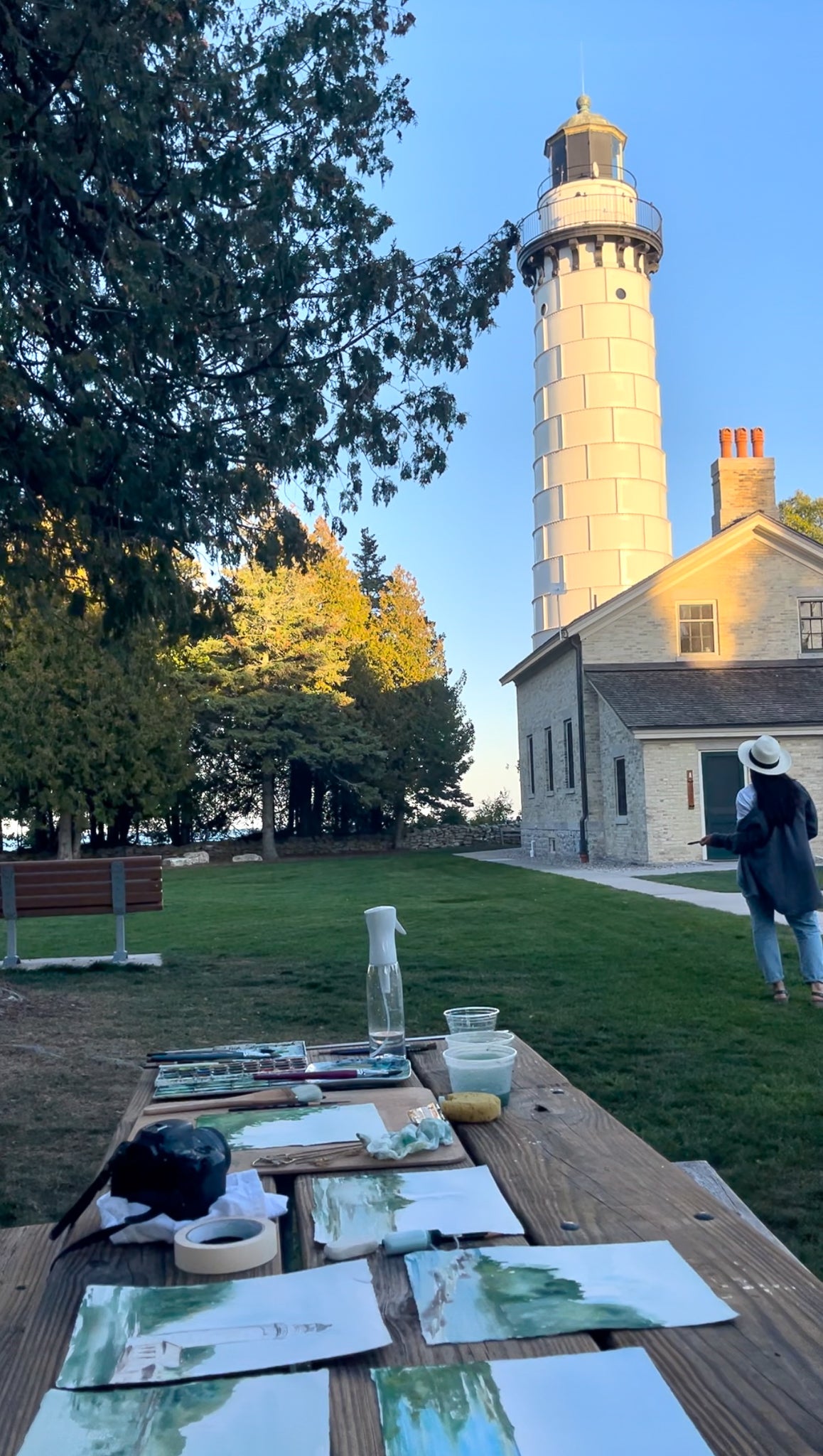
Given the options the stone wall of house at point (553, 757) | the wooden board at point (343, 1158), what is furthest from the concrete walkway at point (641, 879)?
the wooden board at point (343, 1158)

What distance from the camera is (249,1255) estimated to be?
72.7 inches

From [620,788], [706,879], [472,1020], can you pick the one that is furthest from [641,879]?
[472,1020]

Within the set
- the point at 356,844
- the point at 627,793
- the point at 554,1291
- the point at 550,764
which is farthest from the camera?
the point at 356,844

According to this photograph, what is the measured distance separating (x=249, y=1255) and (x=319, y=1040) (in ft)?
18.8

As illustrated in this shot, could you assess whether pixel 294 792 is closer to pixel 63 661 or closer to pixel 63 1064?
pixel 63 661

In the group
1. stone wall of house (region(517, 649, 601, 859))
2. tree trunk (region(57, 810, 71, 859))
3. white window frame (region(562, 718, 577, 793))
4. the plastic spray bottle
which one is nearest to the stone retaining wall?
tree trunk (region(57, 810, 71, 859))

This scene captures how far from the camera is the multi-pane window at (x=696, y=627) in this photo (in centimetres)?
2759

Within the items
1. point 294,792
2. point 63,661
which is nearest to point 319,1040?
point 63,661

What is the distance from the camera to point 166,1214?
2.00 m

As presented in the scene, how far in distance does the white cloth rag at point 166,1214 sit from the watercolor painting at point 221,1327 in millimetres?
185

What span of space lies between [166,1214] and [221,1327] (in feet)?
1.33

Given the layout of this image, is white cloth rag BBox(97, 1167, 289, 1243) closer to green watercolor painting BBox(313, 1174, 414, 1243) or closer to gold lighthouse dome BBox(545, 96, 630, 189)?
green watercolor painting BBox(313, 1174, 414, 1243)

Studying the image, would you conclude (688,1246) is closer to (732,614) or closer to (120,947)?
(120,947)

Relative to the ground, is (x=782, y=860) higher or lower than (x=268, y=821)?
lower
